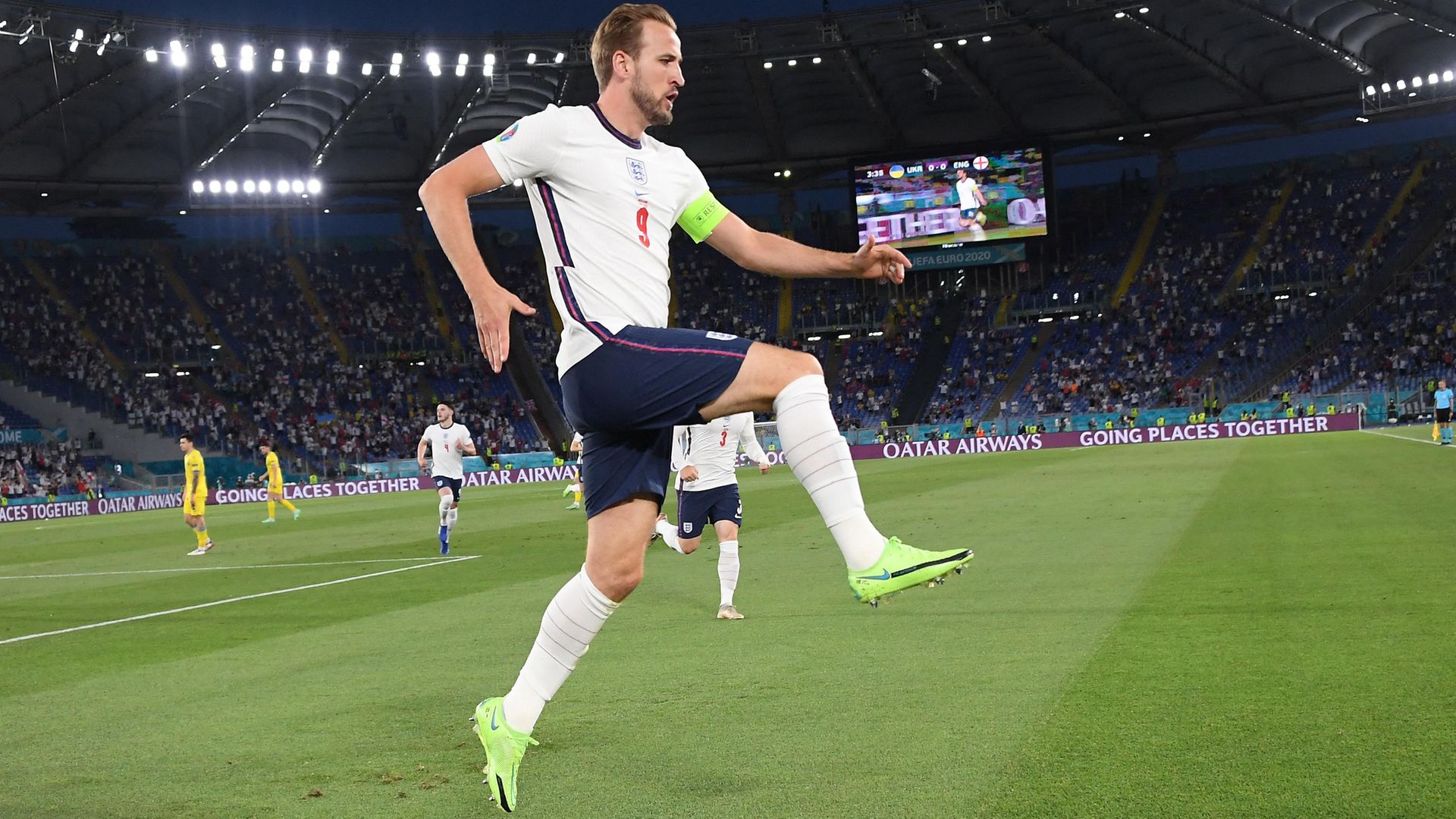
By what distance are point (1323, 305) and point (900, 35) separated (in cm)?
2380

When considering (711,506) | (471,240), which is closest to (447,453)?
(711,506)

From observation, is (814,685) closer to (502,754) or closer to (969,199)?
(502,754)

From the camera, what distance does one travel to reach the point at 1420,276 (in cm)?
5331

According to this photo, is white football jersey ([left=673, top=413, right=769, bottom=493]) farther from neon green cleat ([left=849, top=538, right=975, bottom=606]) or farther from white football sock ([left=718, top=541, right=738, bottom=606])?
neon green cleat ([left=849, top=538, right=975, bottom=606])

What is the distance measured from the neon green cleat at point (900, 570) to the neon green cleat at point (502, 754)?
149 centimetres

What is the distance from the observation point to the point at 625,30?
4.39m

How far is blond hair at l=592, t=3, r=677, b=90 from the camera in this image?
439cm

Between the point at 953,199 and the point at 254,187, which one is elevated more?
the point at 254,187

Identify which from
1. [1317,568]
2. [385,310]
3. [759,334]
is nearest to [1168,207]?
[759,334]

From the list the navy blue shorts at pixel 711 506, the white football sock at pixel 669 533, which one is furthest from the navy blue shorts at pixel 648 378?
the white football sock at pixel 669 533

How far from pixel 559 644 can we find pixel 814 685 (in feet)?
7.78

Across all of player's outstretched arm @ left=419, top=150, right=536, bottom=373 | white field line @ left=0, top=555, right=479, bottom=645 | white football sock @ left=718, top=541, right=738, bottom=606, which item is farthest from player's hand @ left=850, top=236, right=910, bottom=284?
white field line @ left=0, top=555, right=479, bottom=645

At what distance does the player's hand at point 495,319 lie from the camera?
12.7 ft

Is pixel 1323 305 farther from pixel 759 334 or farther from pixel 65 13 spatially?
pixel 65 13
